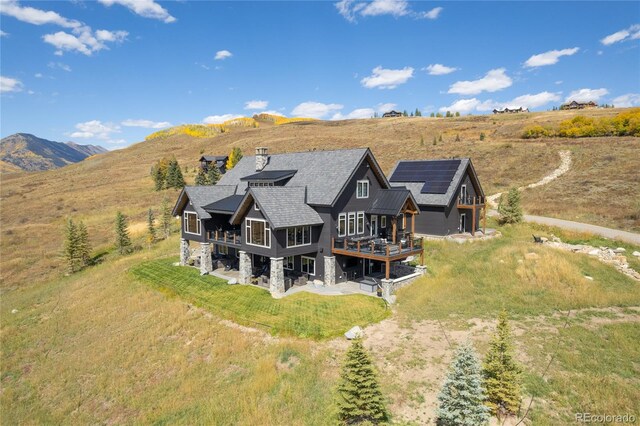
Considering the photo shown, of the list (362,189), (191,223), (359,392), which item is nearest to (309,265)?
(362,189)

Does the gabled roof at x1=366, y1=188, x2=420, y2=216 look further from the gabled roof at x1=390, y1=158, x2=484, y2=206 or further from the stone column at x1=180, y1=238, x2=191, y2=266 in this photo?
the stone column at x1=180, y1=238, x2=191, y2=266

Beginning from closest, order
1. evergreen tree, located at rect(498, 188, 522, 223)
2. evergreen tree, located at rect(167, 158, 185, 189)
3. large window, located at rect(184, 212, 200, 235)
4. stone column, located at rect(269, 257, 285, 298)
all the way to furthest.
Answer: stone column, located at rect(269, 257, 285, 298) < large window, located at rect(184, 212, 200, 235) < evergreen tree, located at rect(498, 188, 522, 223) < evergreen tree, located at rect(167, 158, 185, 189)

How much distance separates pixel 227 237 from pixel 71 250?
21.4 m

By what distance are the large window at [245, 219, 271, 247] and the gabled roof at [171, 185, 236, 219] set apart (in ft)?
17.5

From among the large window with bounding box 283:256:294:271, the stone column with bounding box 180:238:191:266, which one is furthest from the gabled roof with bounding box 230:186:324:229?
the stone column with bounding box 180:238:191:266

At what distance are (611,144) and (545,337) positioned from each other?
6289cm

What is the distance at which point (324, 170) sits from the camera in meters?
27.6

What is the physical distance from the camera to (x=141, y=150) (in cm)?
14450

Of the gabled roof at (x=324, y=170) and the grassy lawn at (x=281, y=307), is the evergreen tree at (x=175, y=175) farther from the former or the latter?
the grassy lawn at (x=281, y=307)

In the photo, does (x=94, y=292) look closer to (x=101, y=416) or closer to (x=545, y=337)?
(x=101, y=416)

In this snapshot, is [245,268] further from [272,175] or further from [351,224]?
[351,224]

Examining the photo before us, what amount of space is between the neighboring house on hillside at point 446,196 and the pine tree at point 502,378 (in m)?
22.3

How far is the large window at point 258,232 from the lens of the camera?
2420 cm

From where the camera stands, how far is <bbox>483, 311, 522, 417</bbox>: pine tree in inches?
456
